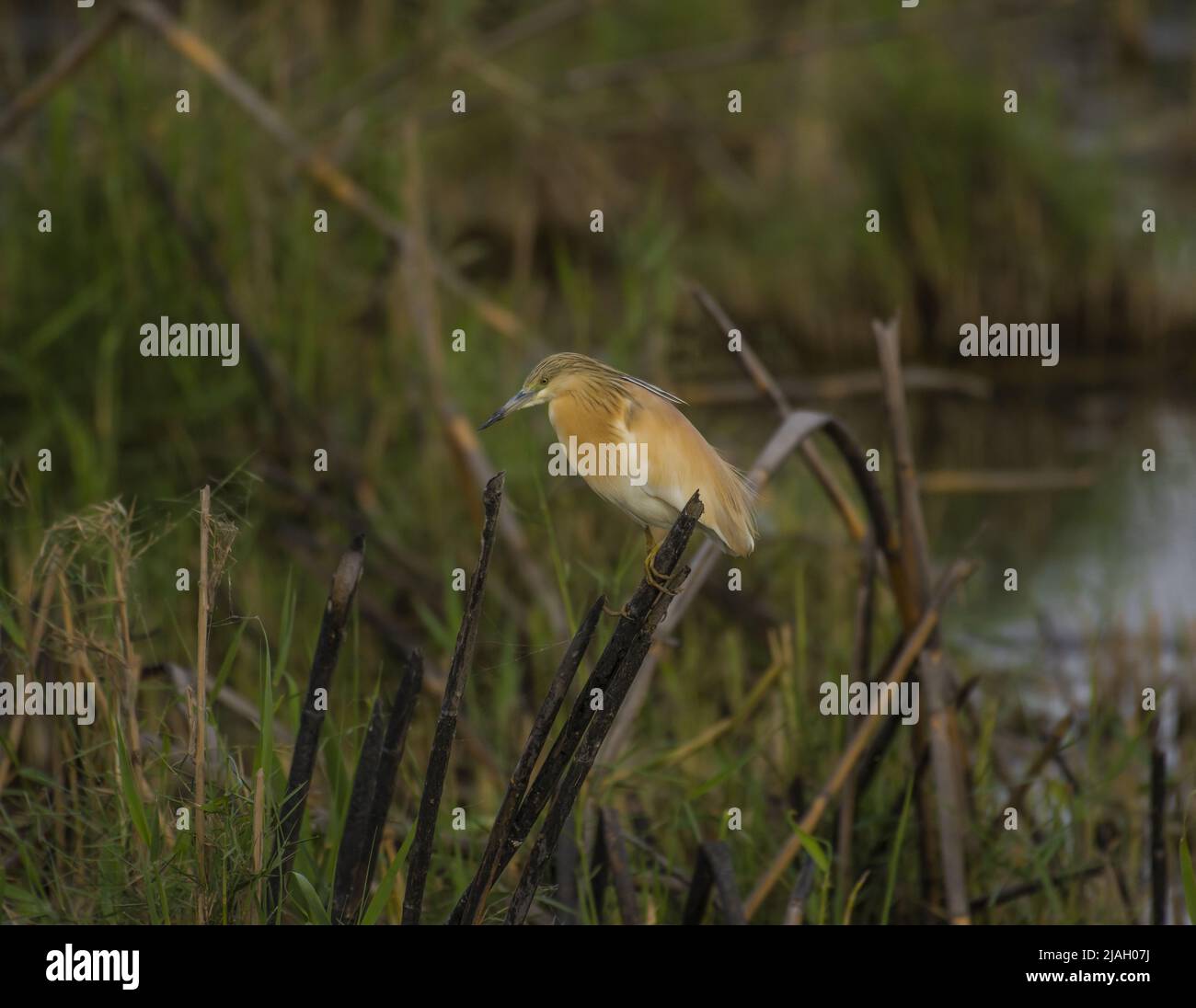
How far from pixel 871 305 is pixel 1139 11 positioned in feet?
18.9

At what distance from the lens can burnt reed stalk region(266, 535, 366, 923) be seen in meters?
1.60

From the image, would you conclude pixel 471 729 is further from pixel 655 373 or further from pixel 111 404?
pixel 111 404

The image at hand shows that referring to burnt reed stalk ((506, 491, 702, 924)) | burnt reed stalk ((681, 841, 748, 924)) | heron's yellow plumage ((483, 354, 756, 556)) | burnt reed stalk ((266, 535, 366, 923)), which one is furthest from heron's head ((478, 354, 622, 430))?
burnt reed stalk ((681, 841, 748, 924))

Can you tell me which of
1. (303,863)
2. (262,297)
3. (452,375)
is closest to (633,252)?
(452,375)

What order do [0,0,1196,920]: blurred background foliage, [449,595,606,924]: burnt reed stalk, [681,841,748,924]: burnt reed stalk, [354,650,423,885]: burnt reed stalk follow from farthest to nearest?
[0,0,1196,920]: blurred background foliage
[681,841,748,924]: burnt reed stalk
[354,650,423,885]: burnt reed stalk
[449,595,606,924]: burnt reed stalk

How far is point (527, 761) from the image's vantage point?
4.90ft

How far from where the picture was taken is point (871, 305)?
884 cm

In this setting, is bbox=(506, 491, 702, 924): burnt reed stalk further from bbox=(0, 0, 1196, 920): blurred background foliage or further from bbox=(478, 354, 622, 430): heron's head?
bbox=(0, 0, 1196, 920): blurred background foliage

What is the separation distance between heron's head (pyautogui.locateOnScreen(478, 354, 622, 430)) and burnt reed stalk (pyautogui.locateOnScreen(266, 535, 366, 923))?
12.8 inches

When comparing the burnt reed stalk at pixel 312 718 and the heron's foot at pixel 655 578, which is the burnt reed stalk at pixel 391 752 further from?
the heron's foot at pixel 655 578

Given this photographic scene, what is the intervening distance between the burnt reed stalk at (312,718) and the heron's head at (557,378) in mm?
325

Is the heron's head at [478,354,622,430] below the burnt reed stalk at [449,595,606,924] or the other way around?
the other way around

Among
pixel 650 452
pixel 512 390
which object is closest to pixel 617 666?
pixel 650 452

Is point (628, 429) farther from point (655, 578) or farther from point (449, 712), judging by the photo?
point (449, 712)
